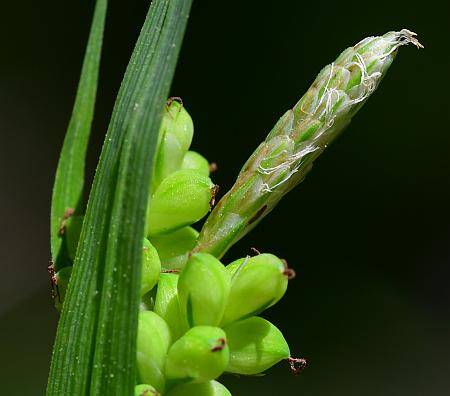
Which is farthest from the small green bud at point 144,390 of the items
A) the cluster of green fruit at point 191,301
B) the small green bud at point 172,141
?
the small green bud at point 172,141

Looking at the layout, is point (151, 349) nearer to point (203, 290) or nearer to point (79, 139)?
point (203, 290)

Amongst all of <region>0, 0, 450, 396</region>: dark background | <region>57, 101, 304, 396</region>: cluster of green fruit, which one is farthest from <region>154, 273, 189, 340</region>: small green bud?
<region>0, 0, 450, 396</region>: dark background

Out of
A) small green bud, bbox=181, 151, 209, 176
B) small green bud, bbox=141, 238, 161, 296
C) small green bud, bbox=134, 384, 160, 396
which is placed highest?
small green bud, bbox=181, 151, 209, 176

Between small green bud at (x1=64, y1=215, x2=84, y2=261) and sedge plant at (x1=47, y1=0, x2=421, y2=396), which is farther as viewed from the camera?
small green bud at (x1=64, y1=215, x2=84, y2=261)

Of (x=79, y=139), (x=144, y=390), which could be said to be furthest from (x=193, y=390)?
(x=79, y=139)

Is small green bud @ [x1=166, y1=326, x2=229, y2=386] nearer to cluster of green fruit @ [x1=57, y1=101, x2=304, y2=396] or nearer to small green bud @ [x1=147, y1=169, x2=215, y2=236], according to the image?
cluster of green fruit @ [x1=57, y1=101, x2=304, y2=396]

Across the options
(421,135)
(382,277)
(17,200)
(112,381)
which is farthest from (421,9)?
(112,381)
